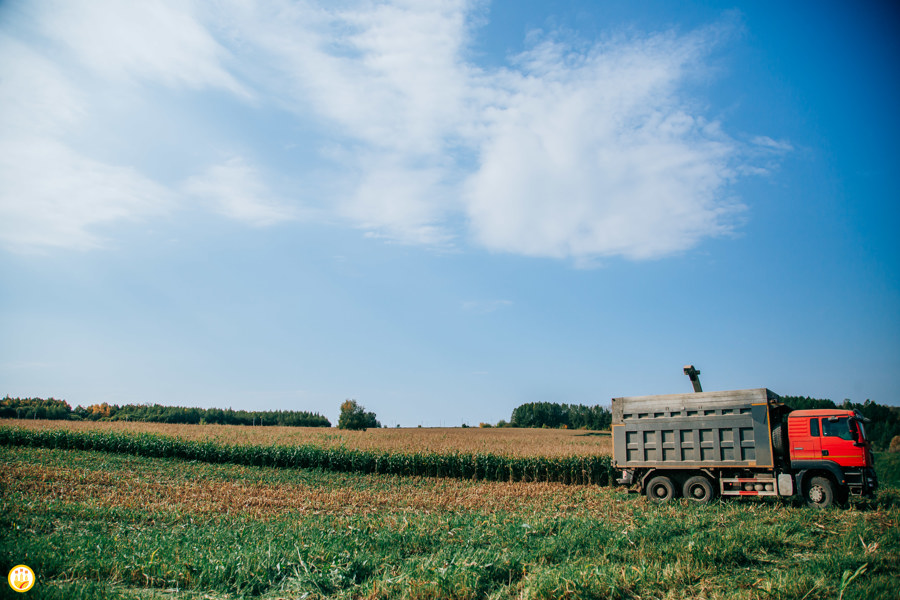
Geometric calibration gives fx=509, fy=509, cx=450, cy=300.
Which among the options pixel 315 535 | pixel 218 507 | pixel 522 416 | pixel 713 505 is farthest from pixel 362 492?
pixel 522 416

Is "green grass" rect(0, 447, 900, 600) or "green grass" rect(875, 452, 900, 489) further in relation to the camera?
"green grass" rect(875, 452, 900, 489)

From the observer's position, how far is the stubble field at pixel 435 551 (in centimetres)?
684

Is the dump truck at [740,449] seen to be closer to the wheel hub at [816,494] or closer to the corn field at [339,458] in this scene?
the wheel hub at [816,494]

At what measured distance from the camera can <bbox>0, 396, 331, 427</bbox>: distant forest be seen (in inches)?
2289

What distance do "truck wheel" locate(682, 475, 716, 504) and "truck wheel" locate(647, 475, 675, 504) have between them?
47cm

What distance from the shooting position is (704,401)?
667 inches

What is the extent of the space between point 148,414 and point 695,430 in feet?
227

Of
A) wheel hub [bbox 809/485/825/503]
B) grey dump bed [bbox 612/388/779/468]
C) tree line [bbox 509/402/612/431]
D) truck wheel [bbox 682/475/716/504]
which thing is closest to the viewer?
wheel hub [bbox 809/485/825/503]

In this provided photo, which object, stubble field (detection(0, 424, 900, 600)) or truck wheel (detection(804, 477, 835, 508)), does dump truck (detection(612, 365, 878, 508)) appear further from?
stubble field (detection(0, 424, 900, 600))

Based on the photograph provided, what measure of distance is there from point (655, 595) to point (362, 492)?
15110 millimetres

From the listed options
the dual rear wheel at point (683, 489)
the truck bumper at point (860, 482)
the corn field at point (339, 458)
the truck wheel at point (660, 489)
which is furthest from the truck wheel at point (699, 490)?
the corn field at point (339, 458)

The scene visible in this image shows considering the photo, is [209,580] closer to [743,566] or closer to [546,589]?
[546,589]

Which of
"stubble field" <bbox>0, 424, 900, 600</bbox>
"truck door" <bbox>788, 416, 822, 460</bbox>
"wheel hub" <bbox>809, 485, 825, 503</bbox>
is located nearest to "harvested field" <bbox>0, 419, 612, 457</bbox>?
"truck door" <bbox>788, 416, 822, 460</bbox>

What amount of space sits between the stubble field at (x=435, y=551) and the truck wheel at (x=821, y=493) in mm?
844
